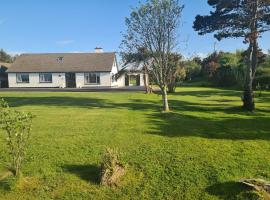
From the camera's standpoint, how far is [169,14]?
18688 millimetres

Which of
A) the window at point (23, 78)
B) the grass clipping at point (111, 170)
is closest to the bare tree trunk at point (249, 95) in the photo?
the grass clipping at point (111, 170)

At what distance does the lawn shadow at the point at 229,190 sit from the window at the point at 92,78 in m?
44.8

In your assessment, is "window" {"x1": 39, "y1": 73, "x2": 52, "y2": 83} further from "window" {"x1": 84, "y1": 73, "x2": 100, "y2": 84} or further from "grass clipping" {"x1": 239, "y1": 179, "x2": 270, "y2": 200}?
"grass clipping" {"x1": 239, "y1": 179, "x2": 270, "y2": 200}

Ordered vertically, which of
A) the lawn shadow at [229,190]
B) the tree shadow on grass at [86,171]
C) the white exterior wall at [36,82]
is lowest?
the lawn shadow at [229,190]

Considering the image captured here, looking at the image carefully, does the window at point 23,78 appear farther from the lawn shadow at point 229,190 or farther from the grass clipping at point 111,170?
the lawn shadow at point 229,190

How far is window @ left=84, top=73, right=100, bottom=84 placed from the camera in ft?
171

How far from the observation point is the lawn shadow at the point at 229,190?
25.9ft

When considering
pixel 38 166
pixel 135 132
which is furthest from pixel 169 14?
pixel 38 166

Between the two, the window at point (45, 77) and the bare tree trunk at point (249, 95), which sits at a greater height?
the window at point (45, 77)

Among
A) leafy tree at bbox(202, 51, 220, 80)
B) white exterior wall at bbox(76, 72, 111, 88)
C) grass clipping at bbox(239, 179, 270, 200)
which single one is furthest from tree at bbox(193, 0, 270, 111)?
leafy tree at bbox(202, 51, 220, 80)

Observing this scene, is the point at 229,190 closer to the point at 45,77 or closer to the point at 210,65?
the point at 45,77

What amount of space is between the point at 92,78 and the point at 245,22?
34636mm

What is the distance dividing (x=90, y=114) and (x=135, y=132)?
5587 millimetres

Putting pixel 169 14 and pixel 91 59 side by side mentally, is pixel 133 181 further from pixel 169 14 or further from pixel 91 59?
pixel 91 59
